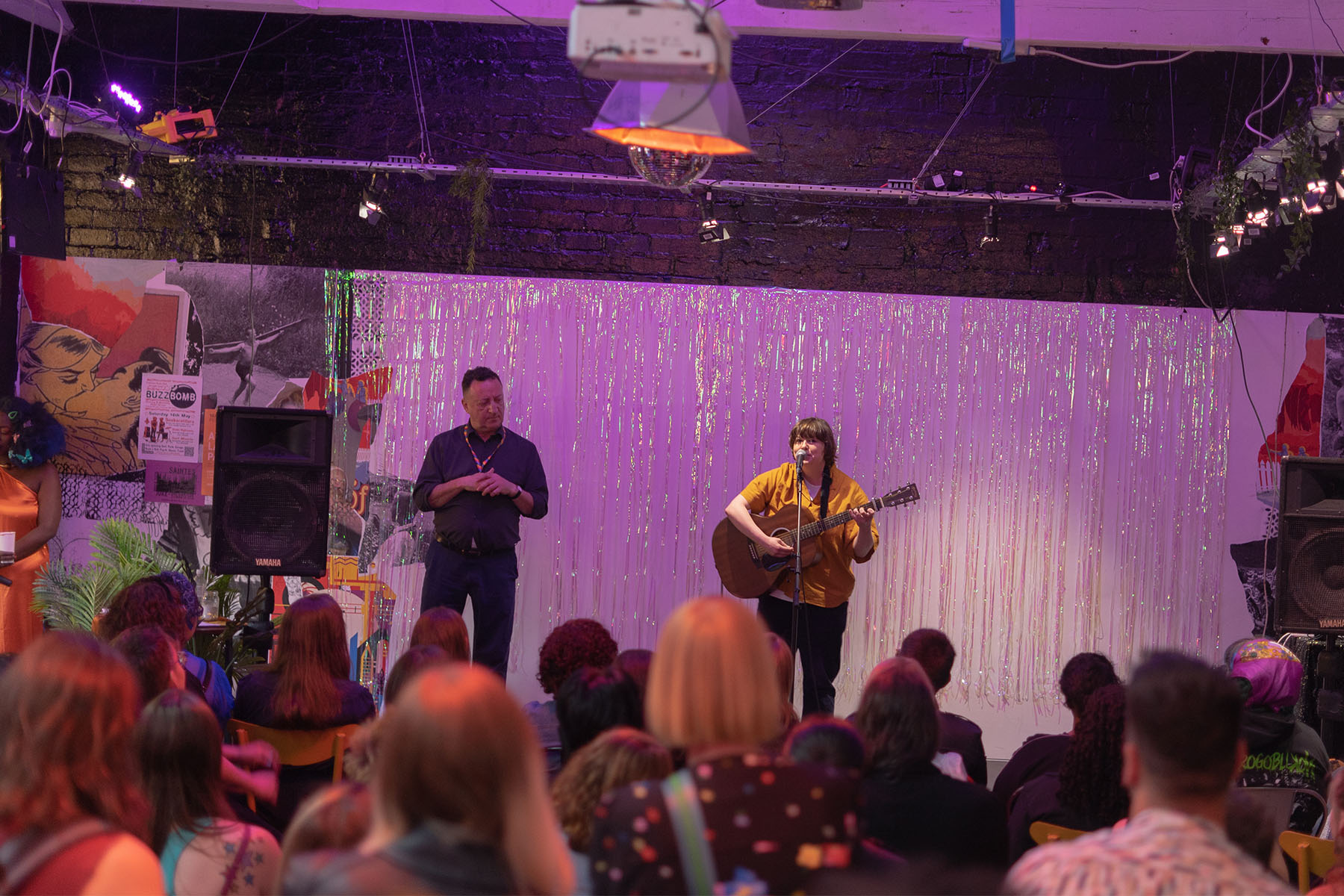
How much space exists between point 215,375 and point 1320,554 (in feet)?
17.8

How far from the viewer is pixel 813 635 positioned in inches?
226

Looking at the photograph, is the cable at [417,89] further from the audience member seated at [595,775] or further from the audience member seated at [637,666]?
the audience member seated at [595,775]

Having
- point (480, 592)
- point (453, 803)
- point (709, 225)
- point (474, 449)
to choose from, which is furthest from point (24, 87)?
point (453, 803)

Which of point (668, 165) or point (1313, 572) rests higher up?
point (668, 165)

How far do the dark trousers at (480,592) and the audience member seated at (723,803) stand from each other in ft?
12.7

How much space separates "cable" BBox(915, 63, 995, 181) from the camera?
670cm

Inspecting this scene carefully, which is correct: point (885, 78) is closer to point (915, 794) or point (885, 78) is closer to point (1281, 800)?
point (1281, 800)

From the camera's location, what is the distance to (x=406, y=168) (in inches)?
249

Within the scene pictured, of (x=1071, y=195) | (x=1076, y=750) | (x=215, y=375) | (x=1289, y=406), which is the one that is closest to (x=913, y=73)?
(x=1071, y=195)

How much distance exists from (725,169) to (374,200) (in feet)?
Answer: 6.30

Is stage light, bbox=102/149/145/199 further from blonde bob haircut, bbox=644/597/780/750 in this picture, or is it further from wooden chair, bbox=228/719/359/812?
blonde bob haircut, bbox=644/597/780/750

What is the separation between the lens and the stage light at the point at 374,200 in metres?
6.37

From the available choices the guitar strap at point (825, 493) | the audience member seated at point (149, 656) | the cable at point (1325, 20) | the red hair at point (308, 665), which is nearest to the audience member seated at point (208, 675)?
the red hair at point (308, 665)

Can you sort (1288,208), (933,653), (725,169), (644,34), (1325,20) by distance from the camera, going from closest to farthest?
(644,34) → (933,653) → (1288,208) → (1325,20) → (725,169)
